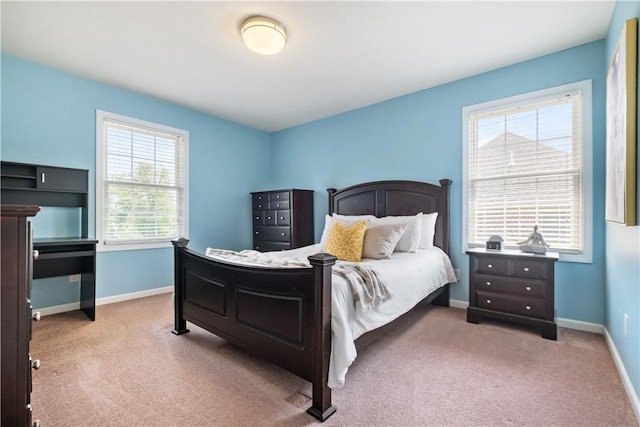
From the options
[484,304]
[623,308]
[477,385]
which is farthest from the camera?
[484,304]

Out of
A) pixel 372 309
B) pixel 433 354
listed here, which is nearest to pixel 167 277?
pixel 372 309

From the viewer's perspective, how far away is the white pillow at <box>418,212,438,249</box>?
3398 mm

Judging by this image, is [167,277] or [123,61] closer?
[123,61]

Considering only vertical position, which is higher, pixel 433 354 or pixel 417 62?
pixel 417 62

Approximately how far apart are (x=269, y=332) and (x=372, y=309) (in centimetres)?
70

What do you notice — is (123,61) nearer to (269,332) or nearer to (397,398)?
→ (269,332)

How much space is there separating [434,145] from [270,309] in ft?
9.38

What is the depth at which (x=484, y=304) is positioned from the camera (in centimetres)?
287

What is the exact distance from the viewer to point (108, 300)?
11.8ft

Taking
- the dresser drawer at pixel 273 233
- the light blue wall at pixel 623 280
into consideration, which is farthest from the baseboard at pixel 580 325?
the dresser drawer at pixel 273 233

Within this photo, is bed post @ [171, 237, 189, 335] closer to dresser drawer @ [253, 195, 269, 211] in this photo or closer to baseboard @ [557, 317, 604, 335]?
dresser drawer @ [253, 195, 269, 211]

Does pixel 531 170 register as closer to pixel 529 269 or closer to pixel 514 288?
pixel 529 269

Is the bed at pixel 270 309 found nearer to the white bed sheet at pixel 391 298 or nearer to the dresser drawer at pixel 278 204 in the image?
the white bed sheet at pixel 391 298

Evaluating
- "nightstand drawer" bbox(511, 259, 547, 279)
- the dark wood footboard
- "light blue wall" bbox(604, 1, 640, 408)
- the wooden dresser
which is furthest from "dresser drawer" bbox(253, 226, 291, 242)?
the wooden dresser
